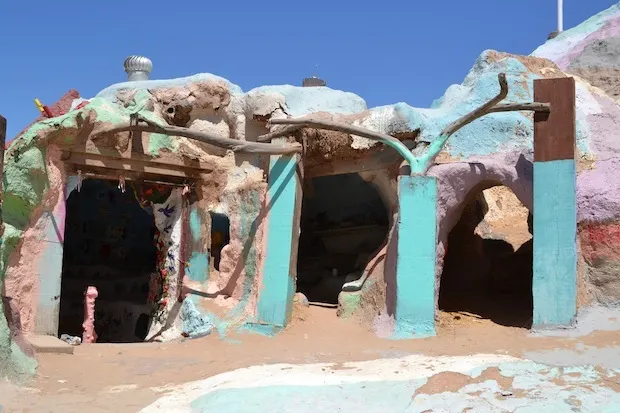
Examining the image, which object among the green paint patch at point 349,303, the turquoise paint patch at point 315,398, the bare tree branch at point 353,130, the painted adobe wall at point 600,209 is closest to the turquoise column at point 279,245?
the bare tree branch at point 353,130

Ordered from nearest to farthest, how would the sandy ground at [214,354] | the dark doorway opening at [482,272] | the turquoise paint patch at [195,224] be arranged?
the sandy ground at [214,354]
the dark doorway opening at [482,272]
the turquoise paint patch at [195,224]

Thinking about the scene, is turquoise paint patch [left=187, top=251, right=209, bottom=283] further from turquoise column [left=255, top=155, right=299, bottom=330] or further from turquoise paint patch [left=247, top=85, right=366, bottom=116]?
turquoise paint patch [left=247, top=85, right=366, bottom=116]

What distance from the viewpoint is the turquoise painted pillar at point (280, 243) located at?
10141mm

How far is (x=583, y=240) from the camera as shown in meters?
8.91

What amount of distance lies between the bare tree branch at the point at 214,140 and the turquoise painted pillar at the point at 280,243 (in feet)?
0.89

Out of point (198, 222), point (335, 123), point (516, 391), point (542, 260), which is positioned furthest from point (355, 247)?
point (516, 391)

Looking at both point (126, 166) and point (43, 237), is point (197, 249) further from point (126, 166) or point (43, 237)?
point (43, 237)

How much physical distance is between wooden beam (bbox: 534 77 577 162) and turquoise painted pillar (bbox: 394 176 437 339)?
150 cm

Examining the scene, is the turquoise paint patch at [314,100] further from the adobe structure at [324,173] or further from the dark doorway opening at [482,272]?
the dark doorway opening at [482,272]

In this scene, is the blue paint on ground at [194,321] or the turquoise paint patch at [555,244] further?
the blue paint on ground at [194,321]

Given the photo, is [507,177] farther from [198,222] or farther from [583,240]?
[198,222]

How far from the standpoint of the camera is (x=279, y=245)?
10.4 m

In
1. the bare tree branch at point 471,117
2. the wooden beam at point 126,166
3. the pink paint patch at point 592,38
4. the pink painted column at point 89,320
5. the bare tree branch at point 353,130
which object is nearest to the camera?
the bare tree branch at point 471,117

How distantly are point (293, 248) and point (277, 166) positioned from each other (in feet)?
4.19
